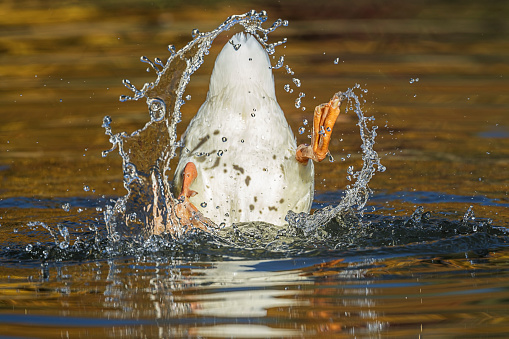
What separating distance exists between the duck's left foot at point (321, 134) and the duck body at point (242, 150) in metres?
0.07

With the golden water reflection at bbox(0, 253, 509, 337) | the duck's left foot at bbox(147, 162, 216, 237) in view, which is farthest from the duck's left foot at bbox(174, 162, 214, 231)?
the golden water reflection at bbox(0, 253, 509, 337)

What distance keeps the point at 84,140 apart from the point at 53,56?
333 cm

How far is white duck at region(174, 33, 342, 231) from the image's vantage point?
14.7ft

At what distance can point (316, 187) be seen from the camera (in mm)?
6191

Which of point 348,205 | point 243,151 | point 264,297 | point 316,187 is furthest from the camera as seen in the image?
point 316,187

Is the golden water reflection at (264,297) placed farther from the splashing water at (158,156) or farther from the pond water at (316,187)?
the splashing water at (158,156)

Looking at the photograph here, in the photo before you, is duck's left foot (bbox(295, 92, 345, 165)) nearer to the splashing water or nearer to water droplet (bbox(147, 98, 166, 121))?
the splashing water

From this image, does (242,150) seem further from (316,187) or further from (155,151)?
(316,187)

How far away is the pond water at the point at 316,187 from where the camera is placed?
3376 mm

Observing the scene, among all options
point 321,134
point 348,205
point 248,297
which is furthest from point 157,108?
point 248,297

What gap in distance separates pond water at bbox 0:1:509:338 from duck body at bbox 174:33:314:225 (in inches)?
6.1

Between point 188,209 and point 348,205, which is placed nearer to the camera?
point 188,209

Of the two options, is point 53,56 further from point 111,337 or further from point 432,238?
point 111,337

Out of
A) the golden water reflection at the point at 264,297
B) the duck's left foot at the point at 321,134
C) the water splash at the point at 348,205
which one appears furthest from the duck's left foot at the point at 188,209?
the duck's left foot at the point at 321,134
